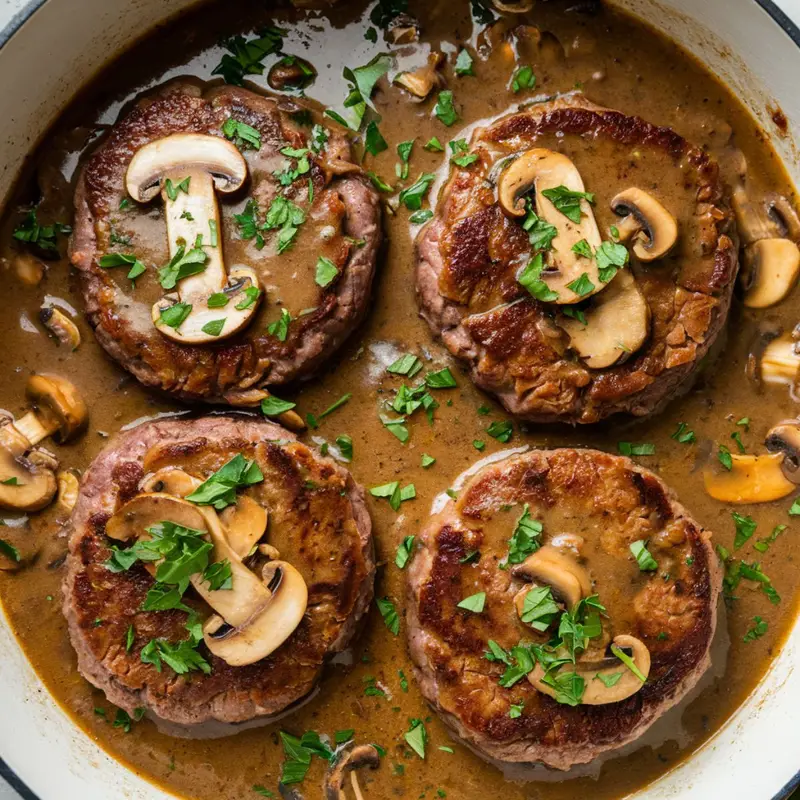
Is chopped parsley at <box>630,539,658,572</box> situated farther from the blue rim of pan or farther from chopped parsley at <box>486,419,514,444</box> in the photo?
the blue rim of pan

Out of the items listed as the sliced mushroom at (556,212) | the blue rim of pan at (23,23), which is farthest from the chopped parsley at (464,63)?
the blue rim of pan at (23,23)

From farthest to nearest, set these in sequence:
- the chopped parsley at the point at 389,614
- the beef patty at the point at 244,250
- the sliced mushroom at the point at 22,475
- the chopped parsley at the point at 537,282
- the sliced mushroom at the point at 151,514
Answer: the chopped parsley at the point at 389,614
the sliced mushroom at the point at 22,475
the beef patty at the point at 244,250
the chopped parsley at the point at 537,282
the sliced mushroom at the point at 151,514

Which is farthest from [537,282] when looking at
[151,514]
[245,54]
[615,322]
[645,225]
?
[151,514]

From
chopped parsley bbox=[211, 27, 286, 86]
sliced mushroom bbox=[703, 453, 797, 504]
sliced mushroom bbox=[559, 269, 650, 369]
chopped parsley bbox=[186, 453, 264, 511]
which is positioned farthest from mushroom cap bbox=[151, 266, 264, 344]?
sliced mushroom bbox=[703, 453, 797, 504]

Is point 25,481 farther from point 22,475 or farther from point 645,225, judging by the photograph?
point 645,225

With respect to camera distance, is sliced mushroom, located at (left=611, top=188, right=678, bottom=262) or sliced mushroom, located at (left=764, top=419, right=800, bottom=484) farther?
sliced mushroom, located at (left=764, top=419, right=800, bottom=484)

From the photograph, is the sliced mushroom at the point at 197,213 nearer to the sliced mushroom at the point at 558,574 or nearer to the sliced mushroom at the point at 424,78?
the sliced mushroom at the point at 424,78

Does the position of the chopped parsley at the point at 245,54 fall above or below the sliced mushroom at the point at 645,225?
above
